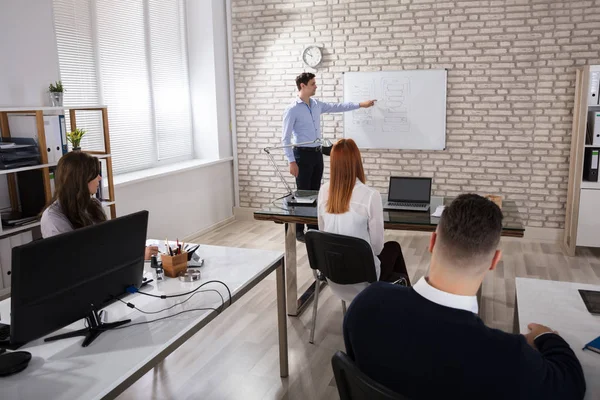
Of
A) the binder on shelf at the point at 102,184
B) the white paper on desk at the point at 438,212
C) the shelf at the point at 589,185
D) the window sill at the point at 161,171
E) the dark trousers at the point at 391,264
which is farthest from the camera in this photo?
the window sill at the point at 161,171

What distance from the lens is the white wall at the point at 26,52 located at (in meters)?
3.95

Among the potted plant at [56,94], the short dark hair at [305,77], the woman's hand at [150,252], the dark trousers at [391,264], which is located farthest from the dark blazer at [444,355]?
the short dark hair at [305,77]

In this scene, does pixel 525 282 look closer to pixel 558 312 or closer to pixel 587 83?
pixel 558 312

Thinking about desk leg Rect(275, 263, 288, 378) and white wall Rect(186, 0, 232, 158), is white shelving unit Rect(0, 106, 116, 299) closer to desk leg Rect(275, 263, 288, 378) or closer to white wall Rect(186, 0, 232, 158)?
desk leg Rect(275, 263, 288, 378)

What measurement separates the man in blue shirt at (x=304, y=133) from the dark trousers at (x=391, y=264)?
201 centimetres

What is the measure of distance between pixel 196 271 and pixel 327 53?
164 inches

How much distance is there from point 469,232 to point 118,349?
48.1 inches

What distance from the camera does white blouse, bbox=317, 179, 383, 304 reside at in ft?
9.95

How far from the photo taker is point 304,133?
18.3 ft

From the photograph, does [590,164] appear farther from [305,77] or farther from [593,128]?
[305,77]

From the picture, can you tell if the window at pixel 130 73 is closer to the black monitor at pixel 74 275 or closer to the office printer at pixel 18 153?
the office printer at pixel 18 153

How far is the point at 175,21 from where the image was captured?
6.22 metres

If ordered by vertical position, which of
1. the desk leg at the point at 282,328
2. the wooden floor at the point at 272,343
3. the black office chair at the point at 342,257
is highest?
→ the black office chair at the point at 342,257

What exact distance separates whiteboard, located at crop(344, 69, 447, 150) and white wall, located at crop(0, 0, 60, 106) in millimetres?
3062
